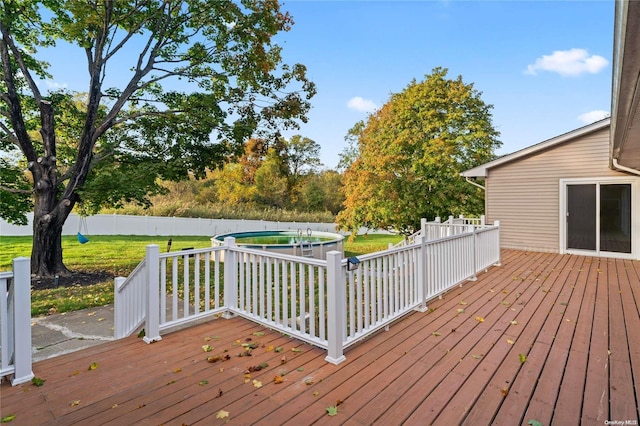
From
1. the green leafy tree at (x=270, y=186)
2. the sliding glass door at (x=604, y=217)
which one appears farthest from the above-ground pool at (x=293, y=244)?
the green leafy tree at (x=270, y=186)

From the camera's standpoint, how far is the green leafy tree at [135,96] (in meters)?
7.99

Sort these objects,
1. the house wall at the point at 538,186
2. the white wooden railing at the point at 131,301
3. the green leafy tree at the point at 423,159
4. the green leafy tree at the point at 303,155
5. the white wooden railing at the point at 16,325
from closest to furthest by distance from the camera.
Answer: the white wooden railing at the point at 16,325, the white wooden railing at the point at 131,301, the house wall at the point at 538,186, the green leafy tree at the point at 423,159, the green leafy tree at the point at 303,155

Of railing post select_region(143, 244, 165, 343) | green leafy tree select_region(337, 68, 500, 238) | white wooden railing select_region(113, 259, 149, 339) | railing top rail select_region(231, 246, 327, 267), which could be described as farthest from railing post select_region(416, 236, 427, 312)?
green leafy tree select_region(337, 68, 500, 238)

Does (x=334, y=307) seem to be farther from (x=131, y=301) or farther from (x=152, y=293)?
(x=131, y=301)

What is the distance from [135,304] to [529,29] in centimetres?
1317

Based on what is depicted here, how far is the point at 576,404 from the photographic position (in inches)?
87.8

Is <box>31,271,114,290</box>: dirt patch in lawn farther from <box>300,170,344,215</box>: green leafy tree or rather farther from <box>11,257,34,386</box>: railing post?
<box>300,170,344,215</box>: green leafy tree

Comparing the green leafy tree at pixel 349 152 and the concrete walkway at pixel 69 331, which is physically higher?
the green leafy tree at pixel 349 152

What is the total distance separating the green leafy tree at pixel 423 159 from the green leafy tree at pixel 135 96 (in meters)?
5.65

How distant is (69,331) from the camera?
4906 mm

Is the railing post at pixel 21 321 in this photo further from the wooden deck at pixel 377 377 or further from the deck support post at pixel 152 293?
the deck support post at pixel 152 293

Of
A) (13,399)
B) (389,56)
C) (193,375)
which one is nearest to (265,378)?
(193,375)

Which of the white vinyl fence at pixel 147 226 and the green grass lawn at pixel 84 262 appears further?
the white vinyl fence at pixel 147 226

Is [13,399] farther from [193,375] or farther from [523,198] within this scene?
[523,198]
